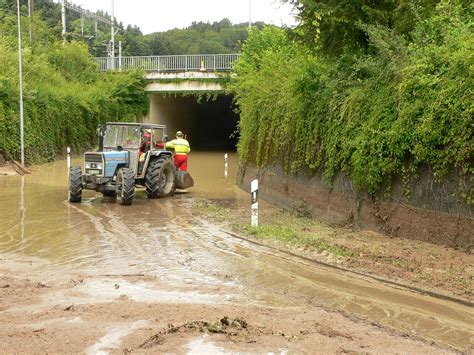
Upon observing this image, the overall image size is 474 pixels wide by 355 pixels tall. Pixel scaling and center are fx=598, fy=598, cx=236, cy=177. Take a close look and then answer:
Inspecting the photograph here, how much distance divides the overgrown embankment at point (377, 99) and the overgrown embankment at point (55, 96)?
1536cm

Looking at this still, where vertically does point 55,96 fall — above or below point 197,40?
below

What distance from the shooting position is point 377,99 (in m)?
11.7

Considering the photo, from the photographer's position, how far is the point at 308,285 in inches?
315

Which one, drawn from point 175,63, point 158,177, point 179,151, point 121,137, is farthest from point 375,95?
point 175,63

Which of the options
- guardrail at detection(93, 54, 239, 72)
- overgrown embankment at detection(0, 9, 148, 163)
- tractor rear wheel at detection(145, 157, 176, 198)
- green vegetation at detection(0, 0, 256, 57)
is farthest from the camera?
green vegetation at detection(0, 0, 256, 57)

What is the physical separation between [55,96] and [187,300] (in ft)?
93.0

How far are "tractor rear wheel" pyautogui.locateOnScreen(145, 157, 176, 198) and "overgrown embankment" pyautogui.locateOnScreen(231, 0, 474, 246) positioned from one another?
2.96 m

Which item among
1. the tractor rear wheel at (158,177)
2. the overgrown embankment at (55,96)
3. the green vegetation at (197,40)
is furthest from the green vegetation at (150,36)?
the tractor rear wheel at (158,177)

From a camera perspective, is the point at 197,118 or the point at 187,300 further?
the point at 197,118

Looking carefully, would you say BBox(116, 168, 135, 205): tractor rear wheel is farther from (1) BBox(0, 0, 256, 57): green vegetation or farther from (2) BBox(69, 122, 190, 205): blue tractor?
(1) BBox(0, 0, 256, 57): green vegetation

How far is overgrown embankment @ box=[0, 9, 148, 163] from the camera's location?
92.7ft

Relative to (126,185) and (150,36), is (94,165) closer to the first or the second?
(126,185)

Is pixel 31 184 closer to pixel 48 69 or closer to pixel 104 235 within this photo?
pixel 104 235

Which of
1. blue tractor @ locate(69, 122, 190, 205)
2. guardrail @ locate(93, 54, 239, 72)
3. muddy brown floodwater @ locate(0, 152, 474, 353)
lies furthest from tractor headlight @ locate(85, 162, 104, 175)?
guardrail @ locate(93, 54, 239, 72)
